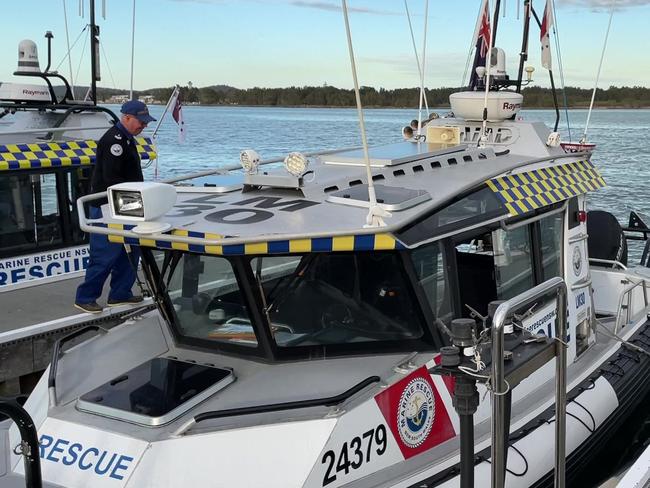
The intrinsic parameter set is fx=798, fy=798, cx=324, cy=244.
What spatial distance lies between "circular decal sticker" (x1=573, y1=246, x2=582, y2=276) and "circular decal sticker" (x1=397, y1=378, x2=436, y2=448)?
6.54ft

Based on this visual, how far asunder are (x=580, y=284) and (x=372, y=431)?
2.52 metres

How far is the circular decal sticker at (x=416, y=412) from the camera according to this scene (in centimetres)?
405

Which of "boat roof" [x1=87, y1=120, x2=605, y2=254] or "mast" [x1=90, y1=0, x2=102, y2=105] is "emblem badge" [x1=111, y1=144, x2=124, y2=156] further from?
"mast" [x1=90, y1=0, x2=102, y2=105]

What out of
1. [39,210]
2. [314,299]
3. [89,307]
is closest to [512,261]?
[314,299]

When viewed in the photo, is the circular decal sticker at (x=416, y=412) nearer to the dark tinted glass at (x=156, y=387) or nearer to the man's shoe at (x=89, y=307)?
the dark tinted glass at (x=156, y=387)

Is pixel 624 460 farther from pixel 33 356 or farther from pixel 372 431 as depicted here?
pixel 33 356

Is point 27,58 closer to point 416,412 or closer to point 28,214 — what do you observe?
point 28,214

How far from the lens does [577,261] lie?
18.8 ft

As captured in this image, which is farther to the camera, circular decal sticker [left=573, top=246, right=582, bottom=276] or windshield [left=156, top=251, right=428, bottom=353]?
circular decal sticker [left=573, top=246, right=582, bottom=276]

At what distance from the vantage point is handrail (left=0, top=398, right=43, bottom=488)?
10.0ft

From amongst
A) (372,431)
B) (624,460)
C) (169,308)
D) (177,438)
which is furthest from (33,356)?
(624,460)

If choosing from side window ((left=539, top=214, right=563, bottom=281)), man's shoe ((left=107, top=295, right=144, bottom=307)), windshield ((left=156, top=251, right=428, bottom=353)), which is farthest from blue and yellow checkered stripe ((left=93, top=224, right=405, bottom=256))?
man's shoe ((left=107, top=295, right=144, bottom=307))

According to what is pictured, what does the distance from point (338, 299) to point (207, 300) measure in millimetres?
731

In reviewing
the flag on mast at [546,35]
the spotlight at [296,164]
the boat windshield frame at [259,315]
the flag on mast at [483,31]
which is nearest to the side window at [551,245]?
the boat windshield frame at [259,315]
